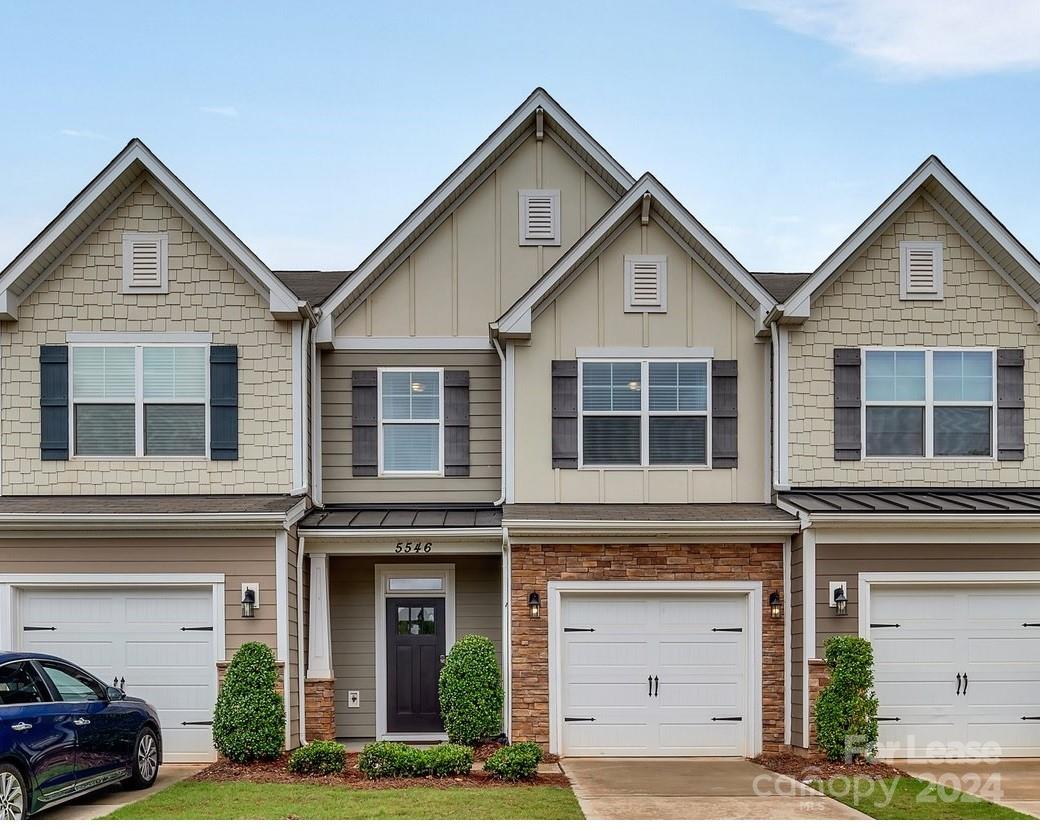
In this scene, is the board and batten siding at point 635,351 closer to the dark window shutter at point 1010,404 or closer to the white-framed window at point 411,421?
the white-framed window at point 411,421

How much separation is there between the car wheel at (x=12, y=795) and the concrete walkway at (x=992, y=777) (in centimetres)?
904

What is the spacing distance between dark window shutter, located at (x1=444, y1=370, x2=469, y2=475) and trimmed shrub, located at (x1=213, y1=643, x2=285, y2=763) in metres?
4.13

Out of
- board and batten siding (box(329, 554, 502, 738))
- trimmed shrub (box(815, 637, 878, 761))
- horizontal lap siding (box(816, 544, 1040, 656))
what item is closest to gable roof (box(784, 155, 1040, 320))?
horizontal lap siding (box(816, 544, 1040, 656))

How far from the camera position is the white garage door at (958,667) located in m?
15.7

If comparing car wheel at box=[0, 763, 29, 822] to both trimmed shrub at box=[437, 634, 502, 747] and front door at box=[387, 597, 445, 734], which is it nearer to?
trimmed shrub at box=[437, 634, 502, 747]

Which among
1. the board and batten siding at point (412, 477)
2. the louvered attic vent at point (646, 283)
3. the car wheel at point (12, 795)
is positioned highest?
the louvered attic vent at point (646, 283)

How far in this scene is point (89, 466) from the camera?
1656 centimetres

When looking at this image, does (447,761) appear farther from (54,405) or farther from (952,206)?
(952,206)

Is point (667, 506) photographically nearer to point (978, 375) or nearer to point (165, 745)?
point (978, 375)

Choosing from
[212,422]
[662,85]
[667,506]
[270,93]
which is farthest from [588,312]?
[270,93]

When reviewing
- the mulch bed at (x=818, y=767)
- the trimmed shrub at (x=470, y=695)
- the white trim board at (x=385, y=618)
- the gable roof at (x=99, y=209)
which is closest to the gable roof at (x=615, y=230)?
the gable roof at (x=99, y=209)

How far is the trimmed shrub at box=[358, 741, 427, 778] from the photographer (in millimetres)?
13461

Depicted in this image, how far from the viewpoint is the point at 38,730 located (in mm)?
10852

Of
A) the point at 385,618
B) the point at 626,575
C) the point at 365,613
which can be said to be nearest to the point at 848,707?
the point at 626,575
